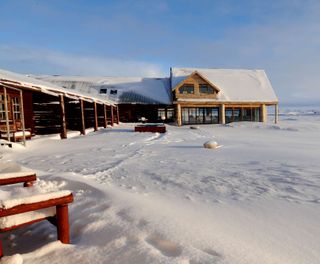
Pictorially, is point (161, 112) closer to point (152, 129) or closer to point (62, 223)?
point (152, 129)

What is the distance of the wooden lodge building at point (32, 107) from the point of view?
33.2 ft

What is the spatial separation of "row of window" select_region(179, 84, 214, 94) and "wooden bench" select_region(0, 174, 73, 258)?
26.7 meters

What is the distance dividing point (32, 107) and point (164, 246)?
586 inches

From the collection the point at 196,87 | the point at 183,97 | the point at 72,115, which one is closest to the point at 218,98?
the point at 196,87

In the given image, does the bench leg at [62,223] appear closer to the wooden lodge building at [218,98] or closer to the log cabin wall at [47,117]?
the log cabin wall at [47,117]

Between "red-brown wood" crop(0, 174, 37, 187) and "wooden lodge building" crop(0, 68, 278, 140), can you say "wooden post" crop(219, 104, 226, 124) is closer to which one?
"wooden lodge building" crop(0, 68, 278, 140)

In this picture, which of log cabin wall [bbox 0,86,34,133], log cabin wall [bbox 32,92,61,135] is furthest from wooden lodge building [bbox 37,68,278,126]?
log cabin wall [bbox 0,86,34,133]

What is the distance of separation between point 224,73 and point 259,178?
30391 millimetres

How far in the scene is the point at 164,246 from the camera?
248 cm

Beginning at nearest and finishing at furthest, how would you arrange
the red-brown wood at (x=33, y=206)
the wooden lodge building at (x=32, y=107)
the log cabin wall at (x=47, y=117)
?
the red-brown wood at (x=33, y=206), the wooden lodge building at (x=32, y=107), the log cabin wall at (x=47, y=117)

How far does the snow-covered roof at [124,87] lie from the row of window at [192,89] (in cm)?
188

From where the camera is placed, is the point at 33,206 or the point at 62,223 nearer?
the point at 33,206

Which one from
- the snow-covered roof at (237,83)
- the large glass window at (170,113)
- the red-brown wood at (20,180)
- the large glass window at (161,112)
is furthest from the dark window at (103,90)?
the red-brown wood at (20,180)

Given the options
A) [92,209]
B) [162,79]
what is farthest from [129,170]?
[162,79]
